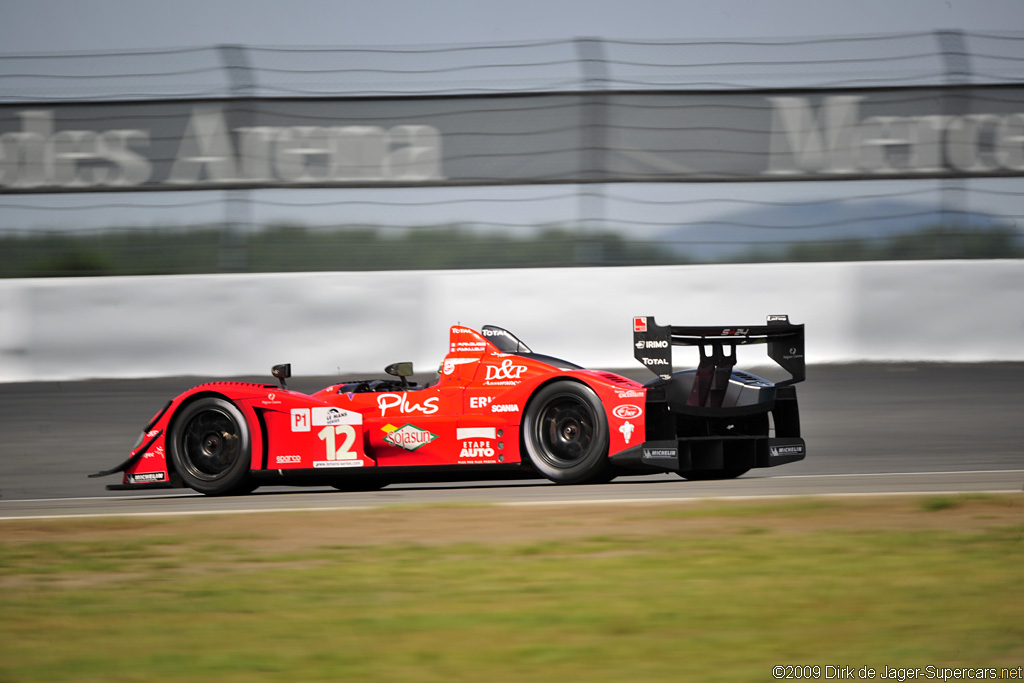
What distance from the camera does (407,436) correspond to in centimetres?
799

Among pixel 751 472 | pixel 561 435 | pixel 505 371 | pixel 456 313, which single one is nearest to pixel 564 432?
pixel 561 435

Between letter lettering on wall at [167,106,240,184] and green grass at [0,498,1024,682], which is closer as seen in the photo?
green grass at [0,498,1024,682]

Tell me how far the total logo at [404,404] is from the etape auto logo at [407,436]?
0.10m

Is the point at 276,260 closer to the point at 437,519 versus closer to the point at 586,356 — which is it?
the point at 586,356

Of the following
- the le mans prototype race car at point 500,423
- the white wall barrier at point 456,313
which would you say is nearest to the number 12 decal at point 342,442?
the le mans prototype race car at point 500,423

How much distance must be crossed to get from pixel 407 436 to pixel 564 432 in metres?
1.03

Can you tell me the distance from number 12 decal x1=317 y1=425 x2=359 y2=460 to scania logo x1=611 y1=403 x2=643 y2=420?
1.77 m

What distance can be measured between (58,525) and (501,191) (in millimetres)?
6706

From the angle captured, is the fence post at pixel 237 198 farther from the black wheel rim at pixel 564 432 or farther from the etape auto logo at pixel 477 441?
Result: the black wheel rim at pixel 564 432

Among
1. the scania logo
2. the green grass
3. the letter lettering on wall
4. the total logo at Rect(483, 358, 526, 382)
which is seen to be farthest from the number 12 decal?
the letter lettering on wall

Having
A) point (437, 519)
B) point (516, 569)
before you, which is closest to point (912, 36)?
point (437, 519)

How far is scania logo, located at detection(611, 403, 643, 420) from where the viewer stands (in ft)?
24.4

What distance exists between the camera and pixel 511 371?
309 inches

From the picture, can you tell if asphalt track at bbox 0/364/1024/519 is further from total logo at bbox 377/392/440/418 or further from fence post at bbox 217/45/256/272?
fence post at bbox 217/45/256/272
